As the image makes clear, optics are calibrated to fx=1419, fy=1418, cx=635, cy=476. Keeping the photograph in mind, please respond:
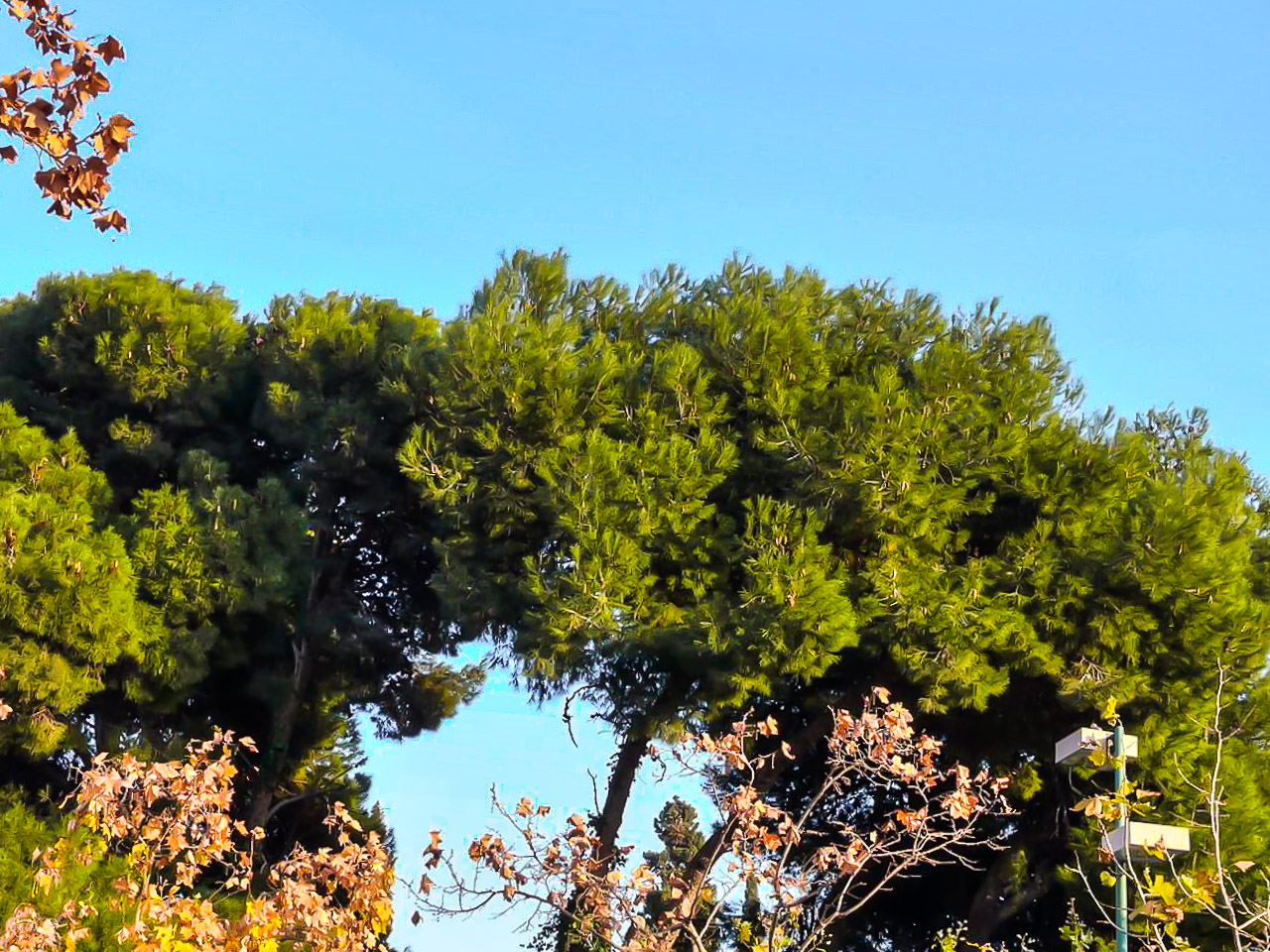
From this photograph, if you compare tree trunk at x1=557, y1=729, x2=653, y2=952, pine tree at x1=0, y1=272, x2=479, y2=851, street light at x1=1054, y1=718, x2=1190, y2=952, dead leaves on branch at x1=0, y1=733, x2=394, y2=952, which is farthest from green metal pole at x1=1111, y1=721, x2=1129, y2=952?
pine tree at x1=0, y1=272, x2=479, y2=851

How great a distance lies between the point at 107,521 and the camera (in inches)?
512

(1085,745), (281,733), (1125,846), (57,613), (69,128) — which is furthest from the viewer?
(281,733)

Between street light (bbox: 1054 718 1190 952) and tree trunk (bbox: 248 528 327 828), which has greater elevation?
tree trunk (bbox: 248 528 327 828)

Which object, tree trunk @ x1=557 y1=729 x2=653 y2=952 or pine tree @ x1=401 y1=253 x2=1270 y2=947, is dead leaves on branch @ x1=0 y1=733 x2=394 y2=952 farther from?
tree trunk @ x1=557 y1=729 x2=653 y2=952

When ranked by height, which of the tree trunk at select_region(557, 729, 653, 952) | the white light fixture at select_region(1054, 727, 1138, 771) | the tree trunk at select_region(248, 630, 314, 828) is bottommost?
the white light fixture at select_region(1054, 727, 1138, 771)

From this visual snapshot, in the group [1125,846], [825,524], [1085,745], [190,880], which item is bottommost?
[1125,846]

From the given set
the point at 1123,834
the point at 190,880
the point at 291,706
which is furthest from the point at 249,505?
the point at 1123,834

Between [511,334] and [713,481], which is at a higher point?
[511,334]

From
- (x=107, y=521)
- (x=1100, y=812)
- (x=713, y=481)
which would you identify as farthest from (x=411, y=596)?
(x=1100, y=812)

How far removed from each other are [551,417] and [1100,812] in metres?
7.21

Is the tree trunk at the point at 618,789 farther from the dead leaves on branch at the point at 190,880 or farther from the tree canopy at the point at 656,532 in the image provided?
the dead leaves on branch at the point at 190,880

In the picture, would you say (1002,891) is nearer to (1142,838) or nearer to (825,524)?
(825,524)

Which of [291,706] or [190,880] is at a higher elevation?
[291,706]

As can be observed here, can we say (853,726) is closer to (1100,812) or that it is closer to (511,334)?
(1100,812)
